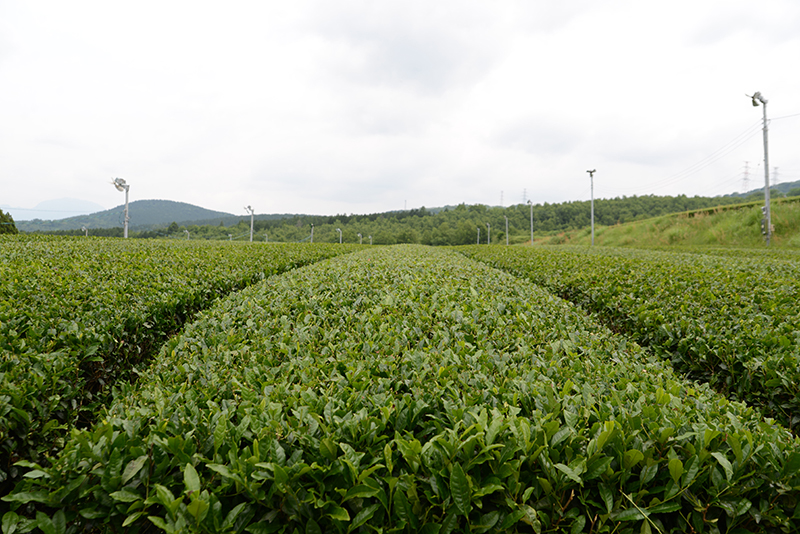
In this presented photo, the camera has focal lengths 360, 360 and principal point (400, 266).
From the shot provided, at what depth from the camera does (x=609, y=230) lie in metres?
42.1

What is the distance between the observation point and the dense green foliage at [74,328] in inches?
95.7

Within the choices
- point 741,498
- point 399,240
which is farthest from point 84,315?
point 399,240

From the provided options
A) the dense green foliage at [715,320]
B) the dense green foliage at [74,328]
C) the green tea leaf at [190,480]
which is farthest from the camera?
the dense green foliage at [715,320]

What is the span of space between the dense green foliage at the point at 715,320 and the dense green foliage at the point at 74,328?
5426 mm

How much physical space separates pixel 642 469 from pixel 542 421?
1.33 feet

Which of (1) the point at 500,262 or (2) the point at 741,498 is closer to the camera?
(2) the point at 741,498

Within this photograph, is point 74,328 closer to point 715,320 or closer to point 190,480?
point 190,480

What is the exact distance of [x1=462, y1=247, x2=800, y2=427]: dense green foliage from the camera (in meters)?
3.24

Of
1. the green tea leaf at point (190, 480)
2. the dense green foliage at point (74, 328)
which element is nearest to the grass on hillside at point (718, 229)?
the dense green foliage at point (74, 328)

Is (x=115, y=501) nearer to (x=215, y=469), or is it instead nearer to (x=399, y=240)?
(x=215, y=469)

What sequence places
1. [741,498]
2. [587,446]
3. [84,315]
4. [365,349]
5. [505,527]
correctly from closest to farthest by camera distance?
[505,527], [741,498], [587,446], [365,349], [84,315]

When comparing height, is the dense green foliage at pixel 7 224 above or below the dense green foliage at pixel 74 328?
above

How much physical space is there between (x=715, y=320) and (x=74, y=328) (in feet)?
22.6

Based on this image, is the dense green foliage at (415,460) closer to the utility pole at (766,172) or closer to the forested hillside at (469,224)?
the utility pole at (766,172)
